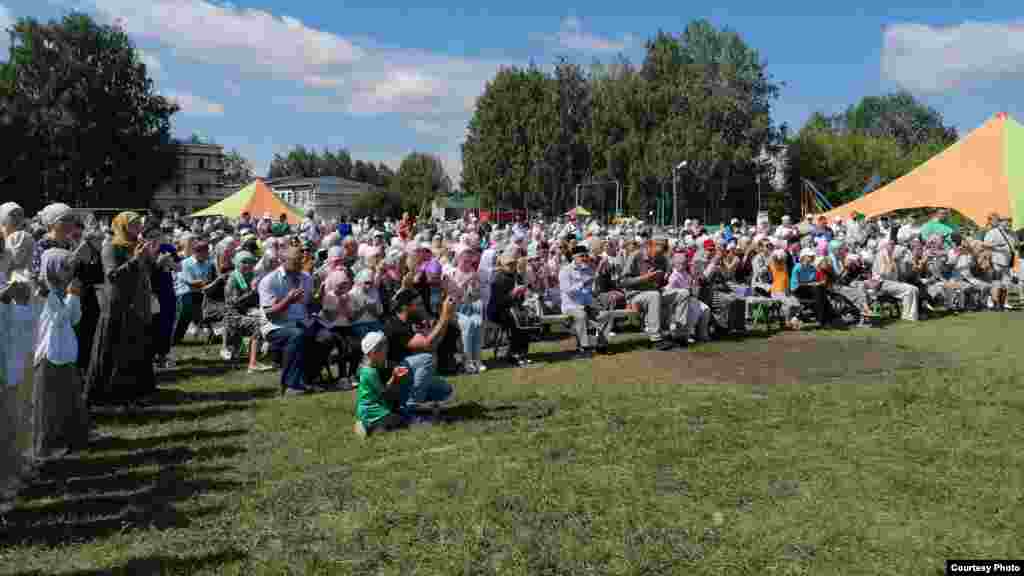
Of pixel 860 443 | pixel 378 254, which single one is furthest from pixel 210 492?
pixel 378 254

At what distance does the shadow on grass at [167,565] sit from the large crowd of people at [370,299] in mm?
1686

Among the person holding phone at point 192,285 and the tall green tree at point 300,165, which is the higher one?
the tall green tree at point 300,165

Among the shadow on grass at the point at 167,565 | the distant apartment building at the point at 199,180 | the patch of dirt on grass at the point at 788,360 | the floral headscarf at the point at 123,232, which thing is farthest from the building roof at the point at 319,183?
the shadow on grass at the point at 167,565

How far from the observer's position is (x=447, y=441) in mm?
6078

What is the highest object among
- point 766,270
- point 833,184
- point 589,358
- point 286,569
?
point 833,184

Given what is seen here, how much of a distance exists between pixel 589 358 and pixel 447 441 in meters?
4.01

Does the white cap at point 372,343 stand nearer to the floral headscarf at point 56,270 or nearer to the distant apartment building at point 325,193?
the floral headscarf at point 56,270

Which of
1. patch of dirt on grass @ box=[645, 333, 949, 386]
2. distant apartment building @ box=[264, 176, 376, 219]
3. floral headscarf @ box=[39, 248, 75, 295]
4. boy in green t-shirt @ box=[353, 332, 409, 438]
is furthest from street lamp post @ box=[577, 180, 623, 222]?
distant apartment building @ box=[264, 176, 376, 219]

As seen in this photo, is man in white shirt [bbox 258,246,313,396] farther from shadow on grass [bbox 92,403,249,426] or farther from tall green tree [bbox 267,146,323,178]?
tall green tree [bbox 267,146,323,178]

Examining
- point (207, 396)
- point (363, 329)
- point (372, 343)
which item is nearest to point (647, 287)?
point (363, 329)

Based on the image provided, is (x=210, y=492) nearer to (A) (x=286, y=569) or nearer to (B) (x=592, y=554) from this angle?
(A) (x=286, y=569)

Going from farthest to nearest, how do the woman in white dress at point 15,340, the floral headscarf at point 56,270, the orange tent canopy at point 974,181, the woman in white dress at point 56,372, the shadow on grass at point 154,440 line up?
the orange tent canopy at point 974,181
the shadow on grass at point 154,440
the floral headscarf at point 56,270
the woman in white dress at point 56,372
the woman in white dress at point 15,340

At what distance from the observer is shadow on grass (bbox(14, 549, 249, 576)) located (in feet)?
12.6

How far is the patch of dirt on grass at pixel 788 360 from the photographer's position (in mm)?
8461
